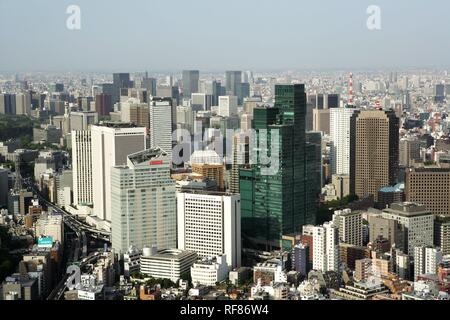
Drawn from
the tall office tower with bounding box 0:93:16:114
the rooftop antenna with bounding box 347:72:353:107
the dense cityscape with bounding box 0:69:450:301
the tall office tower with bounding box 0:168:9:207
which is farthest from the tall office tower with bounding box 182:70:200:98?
the tall office tower with bounding box 0:168:9:207

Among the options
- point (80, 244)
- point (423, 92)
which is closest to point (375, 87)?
point (423, 92)

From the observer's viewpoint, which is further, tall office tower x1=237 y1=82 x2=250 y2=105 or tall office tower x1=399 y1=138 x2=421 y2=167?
tall office tower x1=399 y1=138 x2=421 y2=167

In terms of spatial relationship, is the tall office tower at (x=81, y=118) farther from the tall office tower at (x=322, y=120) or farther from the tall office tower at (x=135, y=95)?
the tall office tower at (x=322, y=120)

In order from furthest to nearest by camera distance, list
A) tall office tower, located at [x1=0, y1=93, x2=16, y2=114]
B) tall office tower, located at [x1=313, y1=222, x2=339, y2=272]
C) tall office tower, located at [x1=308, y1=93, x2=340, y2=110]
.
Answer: tall office tower, located at [x1=308, y1=93, x2=340, y2=110] < tall office tower, located at [x1=0, y1=93, x2=16, y2=114] < tall office tower, located at [x1=313, y1=222, x2=339, y2=272]

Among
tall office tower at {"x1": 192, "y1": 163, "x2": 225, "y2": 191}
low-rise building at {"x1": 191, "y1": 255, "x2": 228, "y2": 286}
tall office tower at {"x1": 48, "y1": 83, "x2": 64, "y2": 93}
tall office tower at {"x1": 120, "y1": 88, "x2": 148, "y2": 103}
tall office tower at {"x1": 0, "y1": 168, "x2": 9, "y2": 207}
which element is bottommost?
low-rise building at {"x1": 191, "y1": 255, "x2": 228, "y2": 286}

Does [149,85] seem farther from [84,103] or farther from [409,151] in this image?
[409,151]

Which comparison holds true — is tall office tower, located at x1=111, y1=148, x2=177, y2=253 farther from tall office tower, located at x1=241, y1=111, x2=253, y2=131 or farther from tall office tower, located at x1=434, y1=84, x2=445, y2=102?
tall office tower, located at x1=434, y1=84, x2=445, y2=102

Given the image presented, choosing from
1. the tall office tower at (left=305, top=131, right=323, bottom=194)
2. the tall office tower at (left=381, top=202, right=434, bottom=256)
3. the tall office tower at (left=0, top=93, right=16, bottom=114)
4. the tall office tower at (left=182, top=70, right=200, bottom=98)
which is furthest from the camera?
the tall office tower at (left=0, top=93, right=16, bottom=114)

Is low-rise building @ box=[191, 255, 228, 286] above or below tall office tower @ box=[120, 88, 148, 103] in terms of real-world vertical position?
below
